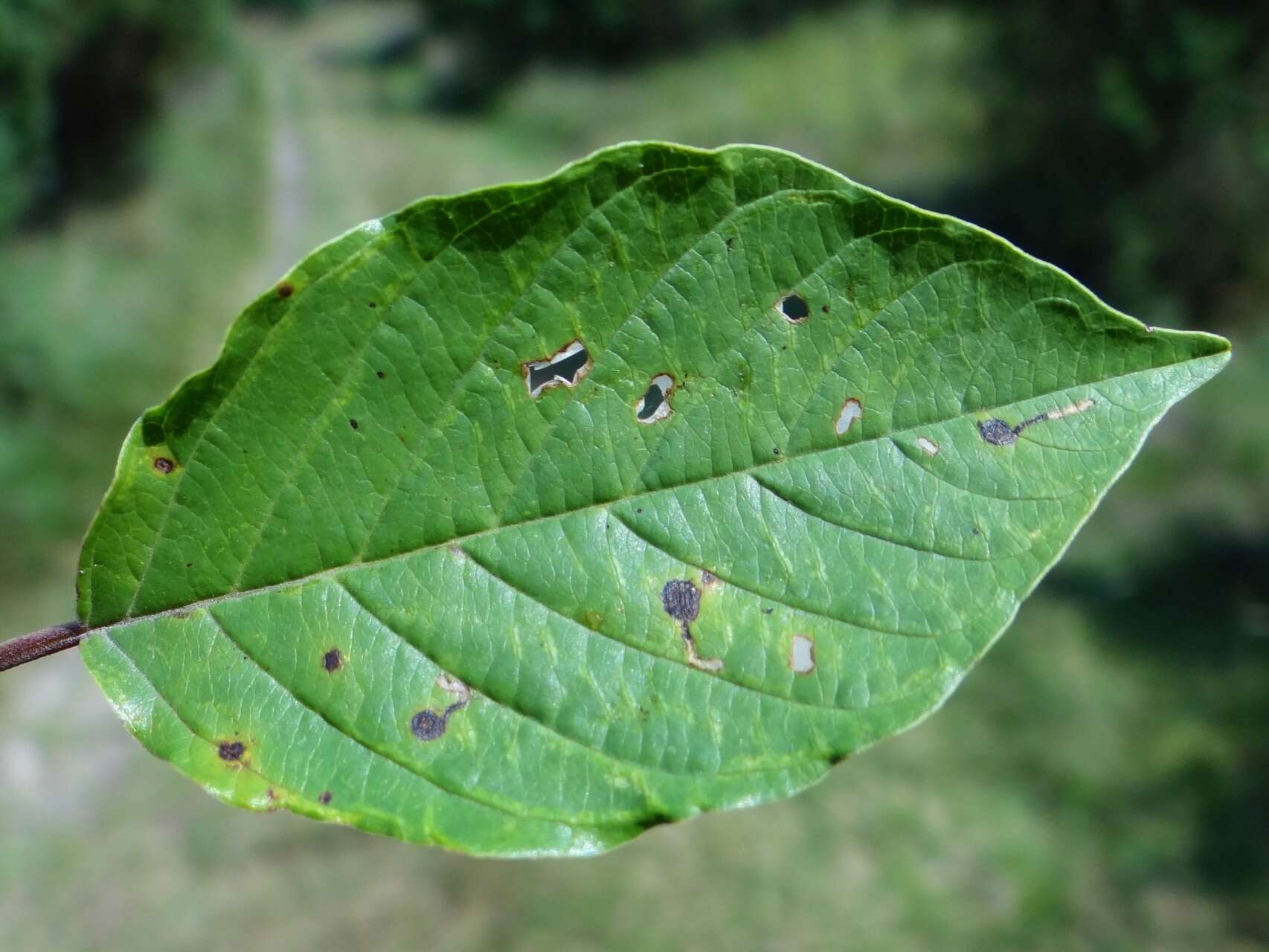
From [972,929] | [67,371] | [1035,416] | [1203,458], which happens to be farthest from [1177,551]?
[67,371]

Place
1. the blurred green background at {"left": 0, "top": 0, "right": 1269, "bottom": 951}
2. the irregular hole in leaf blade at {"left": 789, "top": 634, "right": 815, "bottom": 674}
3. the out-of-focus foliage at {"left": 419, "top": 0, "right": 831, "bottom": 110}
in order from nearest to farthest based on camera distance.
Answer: the irregular hole in leaf blade at {"left": 789, "top": 634, "right": 815, "bottom": 674}
the blurred green background at {"left": 0, "top": 0, "right": 1269, "bottom": 951}
the out-of-focus foliage at {"left": 419, "top": 0, "right": 831, "bottom": 110}

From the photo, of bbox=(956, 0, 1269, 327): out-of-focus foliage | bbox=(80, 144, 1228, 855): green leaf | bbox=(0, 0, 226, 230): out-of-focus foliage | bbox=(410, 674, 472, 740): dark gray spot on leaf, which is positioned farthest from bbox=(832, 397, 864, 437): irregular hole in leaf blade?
bbox=(956, 0, 1269, 327): out-of-focus foliage

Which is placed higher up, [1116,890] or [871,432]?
[871,432]

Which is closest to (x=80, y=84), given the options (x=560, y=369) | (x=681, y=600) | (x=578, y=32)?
(x=578, y=32)

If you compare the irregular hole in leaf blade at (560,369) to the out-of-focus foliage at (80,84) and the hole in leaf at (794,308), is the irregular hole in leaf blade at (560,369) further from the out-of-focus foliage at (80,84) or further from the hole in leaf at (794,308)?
the out-of-focus foliage at (80,84)

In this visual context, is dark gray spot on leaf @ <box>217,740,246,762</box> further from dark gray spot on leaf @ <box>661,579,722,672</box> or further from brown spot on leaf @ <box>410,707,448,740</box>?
dark gray spot on leaf @ <box>661,579,722,672</box>

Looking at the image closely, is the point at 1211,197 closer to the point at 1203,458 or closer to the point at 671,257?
the point at 1203,458
